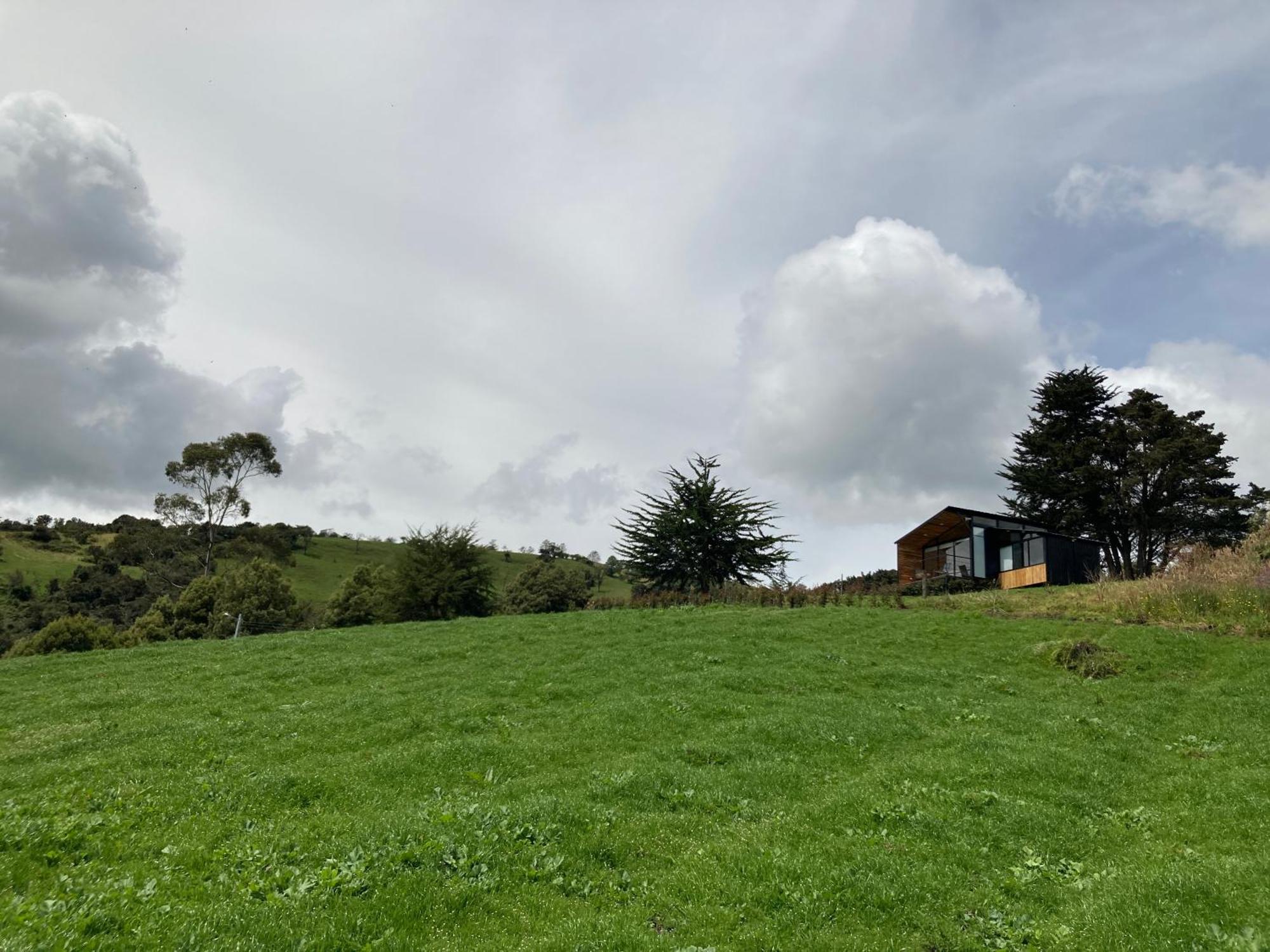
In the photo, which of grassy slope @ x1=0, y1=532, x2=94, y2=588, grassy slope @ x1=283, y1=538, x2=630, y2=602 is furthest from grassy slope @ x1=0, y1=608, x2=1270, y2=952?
grassy slope @ x1=0, y1=532, x2=94, y2=588

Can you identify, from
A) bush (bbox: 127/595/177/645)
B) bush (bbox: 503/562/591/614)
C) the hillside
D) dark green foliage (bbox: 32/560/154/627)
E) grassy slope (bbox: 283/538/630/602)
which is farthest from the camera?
grassy slope (bbox: 283/538/630/602)

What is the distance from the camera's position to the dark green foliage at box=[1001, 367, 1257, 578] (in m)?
51.2

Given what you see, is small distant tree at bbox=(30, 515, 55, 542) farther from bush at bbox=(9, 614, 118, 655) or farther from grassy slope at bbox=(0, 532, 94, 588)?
bush at bbox=(9, 614, 118, 655)

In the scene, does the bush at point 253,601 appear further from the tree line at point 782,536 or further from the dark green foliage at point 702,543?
the dark green foliage at point 702,543

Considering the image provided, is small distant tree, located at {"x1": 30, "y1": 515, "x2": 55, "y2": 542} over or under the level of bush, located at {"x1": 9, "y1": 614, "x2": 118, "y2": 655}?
over

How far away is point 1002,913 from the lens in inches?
329

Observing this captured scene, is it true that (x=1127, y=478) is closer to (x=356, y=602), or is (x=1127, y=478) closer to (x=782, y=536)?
(x=782, y=536)

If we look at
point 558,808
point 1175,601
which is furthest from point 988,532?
point 558,808

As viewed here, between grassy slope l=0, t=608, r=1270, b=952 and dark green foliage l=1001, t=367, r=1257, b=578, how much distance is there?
33680 millimetres

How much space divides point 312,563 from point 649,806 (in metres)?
135

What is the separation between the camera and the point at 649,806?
11.5 meters

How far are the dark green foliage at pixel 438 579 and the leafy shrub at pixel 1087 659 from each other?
4145 cm

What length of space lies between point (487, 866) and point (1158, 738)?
50.4 ft

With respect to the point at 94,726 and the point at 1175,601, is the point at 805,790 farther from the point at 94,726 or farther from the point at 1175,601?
the point at 1175,601
